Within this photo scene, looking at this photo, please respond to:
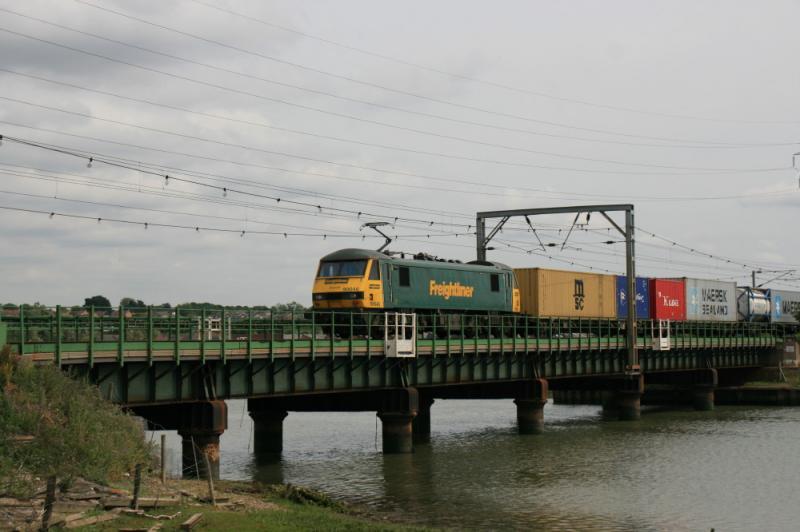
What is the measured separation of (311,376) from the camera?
4106cm

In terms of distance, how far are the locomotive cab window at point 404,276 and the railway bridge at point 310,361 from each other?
2.05 metres

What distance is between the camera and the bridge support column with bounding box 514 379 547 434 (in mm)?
58188

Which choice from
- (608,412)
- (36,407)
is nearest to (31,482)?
(36,407)

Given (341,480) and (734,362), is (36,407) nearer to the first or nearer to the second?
(341,480)

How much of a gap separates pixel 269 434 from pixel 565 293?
2309cm

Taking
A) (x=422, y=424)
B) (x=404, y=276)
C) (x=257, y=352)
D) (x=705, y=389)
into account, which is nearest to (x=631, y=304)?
(x=422, y=424)

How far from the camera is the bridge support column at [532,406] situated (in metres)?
58.2

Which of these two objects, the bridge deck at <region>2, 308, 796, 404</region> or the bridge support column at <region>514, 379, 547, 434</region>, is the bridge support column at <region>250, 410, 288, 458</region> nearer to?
the bridge deck at <region>2, 308, 796, 404</region>

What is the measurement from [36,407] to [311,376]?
16576 millimetres

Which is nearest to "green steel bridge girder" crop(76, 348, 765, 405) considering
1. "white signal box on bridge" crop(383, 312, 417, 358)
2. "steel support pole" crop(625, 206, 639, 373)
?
"white signal box on bridge" crop(383, 312, 417, 358)

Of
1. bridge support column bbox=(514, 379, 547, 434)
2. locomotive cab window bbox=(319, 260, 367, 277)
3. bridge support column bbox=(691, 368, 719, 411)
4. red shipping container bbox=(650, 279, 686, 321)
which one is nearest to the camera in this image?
locomotive cab window bbox=(319, 260, 367, 277)

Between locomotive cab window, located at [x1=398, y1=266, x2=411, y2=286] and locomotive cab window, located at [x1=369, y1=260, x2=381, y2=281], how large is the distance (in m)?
1.96

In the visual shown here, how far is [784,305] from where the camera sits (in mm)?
101938

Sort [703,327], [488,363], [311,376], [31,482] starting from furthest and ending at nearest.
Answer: [703,327] < [488,363] < [311,376] < [31,482]
